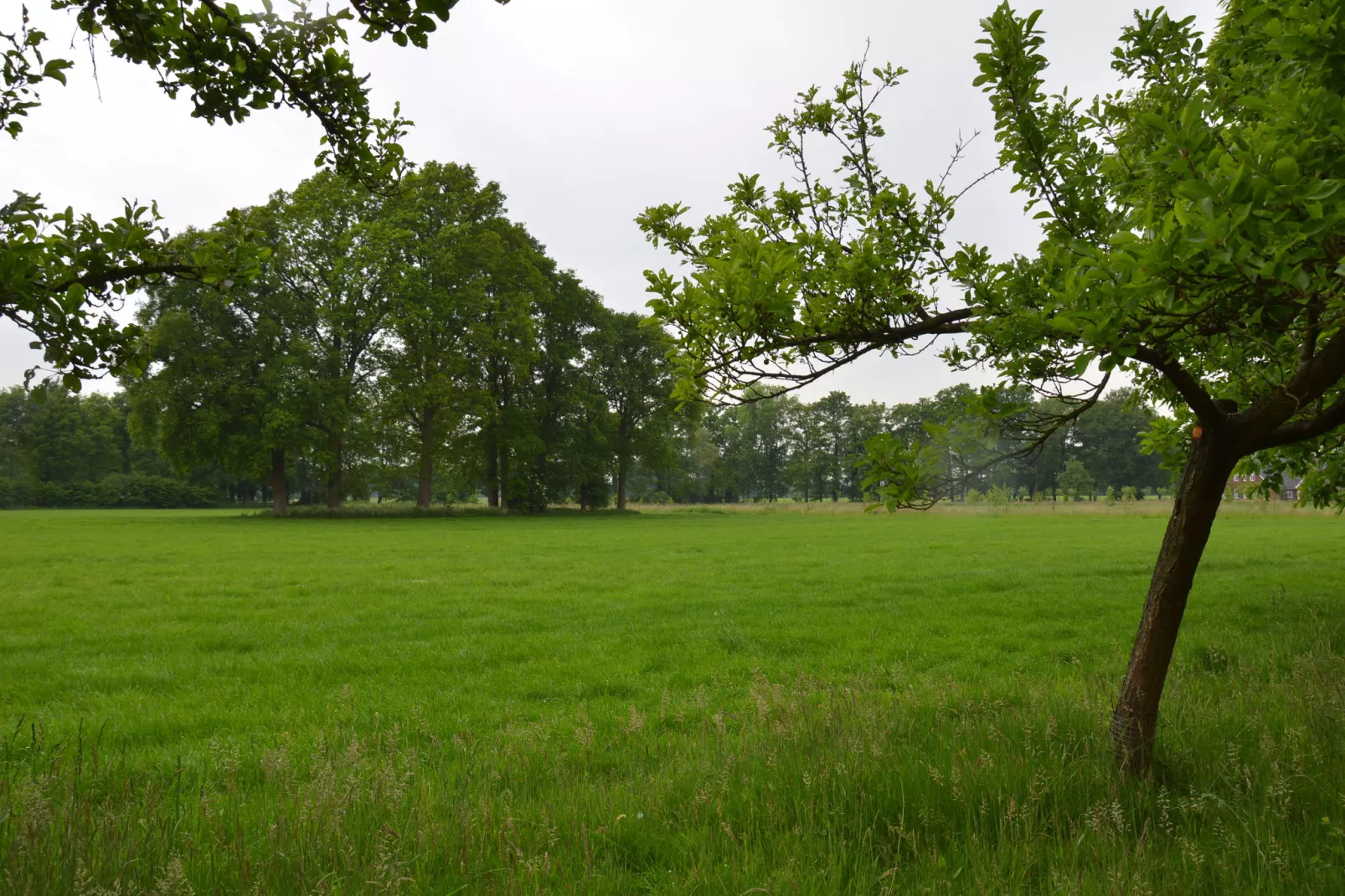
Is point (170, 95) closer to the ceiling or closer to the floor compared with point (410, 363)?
closer to the floor

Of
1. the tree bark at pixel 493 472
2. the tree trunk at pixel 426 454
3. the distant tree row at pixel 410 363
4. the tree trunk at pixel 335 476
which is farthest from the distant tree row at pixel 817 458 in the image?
the tree trunk at pixel 335 476

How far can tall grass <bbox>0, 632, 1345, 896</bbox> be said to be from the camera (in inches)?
136

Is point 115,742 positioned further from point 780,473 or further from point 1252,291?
point 780,473

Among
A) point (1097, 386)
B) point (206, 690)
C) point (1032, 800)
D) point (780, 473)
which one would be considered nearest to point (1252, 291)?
point (1097, 386)

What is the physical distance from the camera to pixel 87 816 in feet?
12.4

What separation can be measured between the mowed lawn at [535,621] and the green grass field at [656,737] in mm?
101

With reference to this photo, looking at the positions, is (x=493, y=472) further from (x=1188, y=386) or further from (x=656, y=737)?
(x=1188, y=386)

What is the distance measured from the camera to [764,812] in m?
4.26

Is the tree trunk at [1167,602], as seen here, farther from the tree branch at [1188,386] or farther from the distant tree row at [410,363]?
the distant tree row at [410,363]

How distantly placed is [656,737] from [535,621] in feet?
23.7

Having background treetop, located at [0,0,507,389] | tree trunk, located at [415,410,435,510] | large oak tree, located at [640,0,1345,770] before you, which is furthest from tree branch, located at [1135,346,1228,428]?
tree trunk, located at [415,410,435,510]

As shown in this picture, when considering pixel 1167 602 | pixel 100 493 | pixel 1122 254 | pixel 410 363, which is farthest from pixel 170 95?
pixel 100 493

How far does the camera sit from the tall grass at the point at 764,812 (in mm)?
3463

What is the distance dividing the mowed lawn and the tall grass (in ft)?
7.45
